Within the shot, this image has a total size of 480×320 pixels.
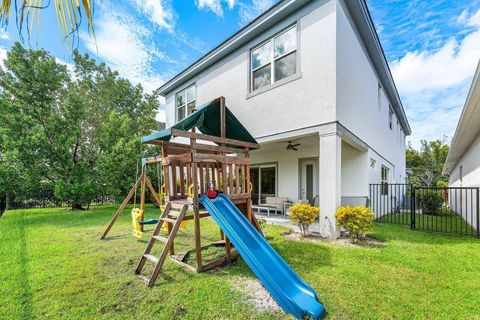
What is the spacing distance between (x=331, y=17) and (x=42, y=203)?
18205 millimetres

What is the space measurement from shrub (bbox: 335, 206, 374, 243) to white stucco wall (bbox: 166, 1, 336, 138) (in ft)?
8.03

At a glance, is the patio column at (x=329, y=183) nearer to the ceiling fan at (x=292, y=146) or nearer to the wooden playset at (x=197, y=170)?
the wooden playset at (x=197, y=170)

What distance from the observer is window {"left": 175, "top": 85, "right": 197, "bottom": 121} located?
1139 cm

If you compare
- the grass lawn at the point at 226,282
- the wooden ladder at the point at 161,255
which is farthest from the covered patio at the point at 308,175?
the wooden ladder at the point at 161,255

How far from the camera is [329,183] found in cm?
609

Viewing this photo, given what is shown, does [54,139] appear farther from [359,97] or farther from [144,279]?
[359,97]

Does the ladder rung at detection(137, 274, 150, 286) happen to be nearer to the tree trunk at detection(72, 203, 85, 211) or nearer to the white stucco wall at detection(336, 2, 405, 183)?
the white stucco wall at detection(336, 2, 405, 183)

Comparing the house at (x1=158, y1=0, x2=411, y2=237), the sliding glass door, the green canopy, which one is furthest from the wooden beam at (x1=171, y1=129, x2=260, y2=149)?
the sliding glass door

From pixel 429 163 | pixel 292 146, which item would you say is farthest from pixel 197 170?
pixel 429 163

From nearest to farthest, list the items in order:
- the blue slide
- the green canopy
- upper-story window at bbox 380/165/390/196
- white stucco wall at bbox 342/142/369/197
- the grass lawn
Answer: the blue slide
the grass lawn
the green canopy
white stucco wall at bbox 342/142/369/197
upper-story window at bbox 380/165/390/196

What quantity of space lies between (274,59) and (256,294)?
6.83m

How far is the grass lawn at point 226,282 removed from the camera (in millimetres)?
2965

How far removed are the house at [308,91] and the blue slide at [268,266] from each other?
306 centimetres

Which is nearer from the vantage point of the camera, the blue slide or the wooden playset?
the blue slide
